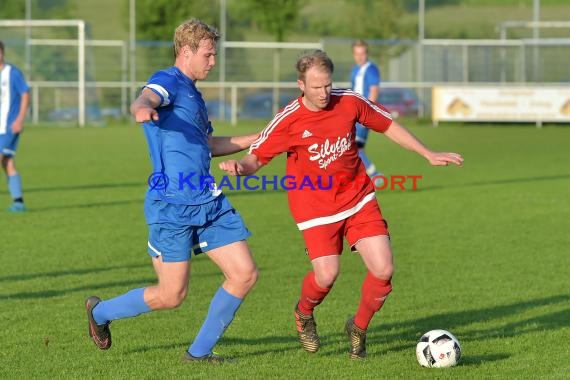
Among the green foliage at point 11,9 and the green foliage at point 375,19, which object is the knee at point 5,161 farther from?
the green foliage at point 11,9

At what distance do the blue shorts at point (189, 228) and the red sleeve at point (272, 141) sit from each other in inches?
19.5

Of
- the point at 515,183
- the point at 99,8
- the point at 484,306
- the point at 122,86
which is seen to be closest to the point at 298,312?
the point at 484,306

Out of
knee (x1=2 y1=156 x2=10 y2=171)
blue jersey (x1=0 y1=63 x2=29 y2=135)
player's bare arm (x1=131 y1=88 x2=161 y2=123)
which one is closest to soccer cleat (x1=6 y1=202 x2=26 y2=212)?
knee (x1=2 y1=156 x2=10 y2=171)

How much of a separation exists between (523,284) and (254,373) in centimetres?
349

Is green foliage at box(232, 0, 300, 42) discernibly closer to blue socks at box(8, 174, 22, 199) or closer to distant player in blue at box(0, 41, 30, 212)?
distant player in blue at box(0, 41, 30, 212)

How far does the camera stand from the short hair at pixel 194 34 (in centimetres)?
597

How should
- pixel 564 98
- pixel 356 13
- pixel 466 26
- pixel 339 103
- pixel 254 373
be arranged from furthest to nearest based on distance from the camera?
pixel 466 26
pixel 356 13
pixel 564 98
pixel 339 103
pixel 254 373

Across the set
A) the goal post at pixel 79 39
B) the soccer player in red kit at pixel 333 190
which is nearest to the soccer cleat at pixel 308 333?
the soccer player in red kit at pixel 333 190

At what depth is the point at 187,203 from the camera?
602 centimetres

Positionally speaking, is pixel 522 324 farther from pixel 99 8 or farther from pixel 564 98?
pixel 99 8

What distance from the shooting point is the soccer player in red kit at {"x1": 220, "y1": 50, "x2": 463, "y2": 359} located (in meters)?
6.48

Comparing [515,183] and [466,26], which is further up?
[466,26]

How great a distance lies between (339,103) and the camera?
654 cm

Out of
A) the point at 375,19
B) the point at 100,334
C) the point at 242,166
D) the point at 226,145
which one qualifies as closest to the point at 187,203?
the point at 242,166
